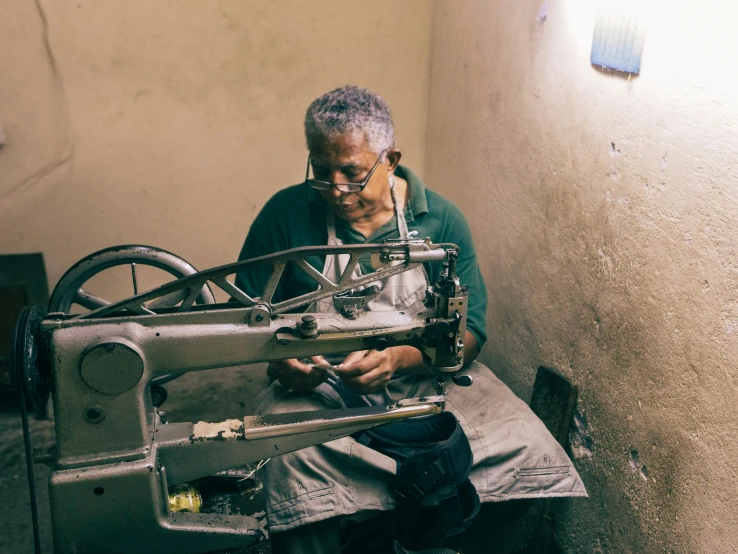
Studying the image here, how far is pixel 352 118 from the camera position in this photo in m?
1.69

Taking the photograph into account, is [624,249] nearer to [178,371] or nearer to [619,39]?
[619,39]

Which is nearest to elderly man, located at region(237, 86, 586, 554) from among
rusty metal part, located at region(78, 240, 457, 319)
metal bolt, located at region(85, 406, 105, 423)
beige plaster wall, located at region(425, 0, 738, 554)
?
beige plaster wall, located at region(425, 0, 738, 554)

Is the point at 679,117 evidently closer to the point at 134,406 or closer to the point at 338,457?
the point at 338,457

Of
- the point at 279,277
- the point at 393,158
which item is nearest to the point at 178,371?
the point at 279,277

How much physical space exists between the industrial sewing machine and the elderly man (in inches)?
9.2

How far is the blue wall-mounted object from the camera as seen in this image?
1.51 m

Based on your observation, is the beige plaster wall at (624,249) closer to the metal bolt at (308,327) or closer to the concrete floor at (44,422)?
the metal bolt at (308,327)

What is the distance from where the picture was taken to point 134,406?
48.0 inches

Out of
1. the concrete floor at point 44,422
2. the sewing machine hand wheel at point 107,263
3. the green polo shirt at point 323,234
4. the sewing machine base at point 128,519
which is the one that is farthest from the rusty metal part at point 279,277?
the concrete floor at point 44,422

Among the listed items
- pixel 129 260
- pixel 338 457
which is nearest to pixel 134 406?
pixel 338 457

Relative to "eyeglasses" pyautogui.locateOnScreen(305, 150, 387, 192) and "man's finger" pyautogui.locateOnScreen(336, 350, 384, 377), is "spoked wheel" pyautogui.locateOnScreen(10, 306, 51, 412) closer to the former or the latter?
"man's finger" pyautogui.locateOnScreen(336, 350, 384, 377)

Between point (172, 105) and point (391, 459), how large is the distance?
200cm

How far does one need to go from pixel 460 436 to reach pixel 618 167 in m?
0.76

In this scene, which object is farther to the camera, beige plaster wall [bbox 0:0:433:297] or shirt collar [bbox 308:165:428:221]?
beige plaster wall [bbox 0:0:433:297]
